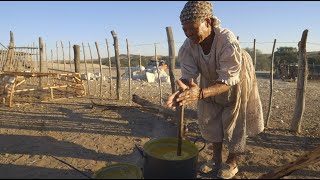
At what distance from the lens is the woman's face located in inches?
105

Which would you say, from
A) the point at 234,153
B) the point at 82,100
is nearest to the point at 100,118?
the point at 82,100

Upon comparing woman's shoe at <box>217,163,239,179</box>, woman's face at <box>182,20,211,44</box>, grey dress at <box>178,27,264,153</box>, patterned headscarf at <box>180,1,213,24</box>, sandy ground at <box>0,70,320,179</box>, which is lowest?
sandy ground at <box>0,70,320,179</box>

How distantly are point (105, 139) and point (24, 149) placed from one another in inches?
47.7

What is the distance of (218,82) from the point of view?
2.76 metres

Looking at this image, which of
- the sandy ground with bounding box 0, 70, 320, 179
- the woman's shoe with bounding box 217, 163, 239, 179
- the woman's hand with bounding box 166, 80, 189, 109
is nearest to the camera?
the woman's hand with bounding box 166, 80, 189, 109

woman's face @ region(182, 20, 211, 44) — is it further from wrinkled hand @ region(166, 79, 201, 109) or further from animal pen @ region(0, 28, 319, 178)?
animal pen @ region(0, 28, 319, 178)

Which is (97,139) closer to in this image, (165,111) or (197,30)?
(165,111)

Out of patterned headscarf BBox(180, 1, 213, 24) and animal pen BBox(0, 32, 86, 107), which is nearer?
Result: patterned headscarf BBox(180, 1, 213, 24)

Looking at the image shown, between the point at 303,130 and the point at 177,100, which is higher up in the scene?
the point at 177,100

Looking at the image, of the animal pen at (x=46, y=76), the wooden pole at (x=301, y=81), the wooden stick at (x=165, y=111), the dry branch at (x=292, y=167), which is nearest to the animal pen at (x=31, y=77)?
the animal pen at (x=46, y=76)

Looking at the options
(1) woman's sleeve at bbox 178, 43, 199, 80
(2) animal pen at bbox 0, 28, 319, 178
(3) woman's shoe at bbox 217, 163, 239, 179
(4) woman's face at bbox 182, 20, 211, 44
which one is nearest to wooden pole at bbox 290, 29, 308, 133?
(2) animal pen at bbox 0, 28, 319, 178

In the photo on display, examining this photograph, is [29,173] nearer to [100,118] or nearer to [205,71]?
[205,71]

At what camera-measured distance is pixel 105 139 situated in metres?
5.40

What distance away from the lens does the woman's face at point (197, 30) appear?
2674mm
